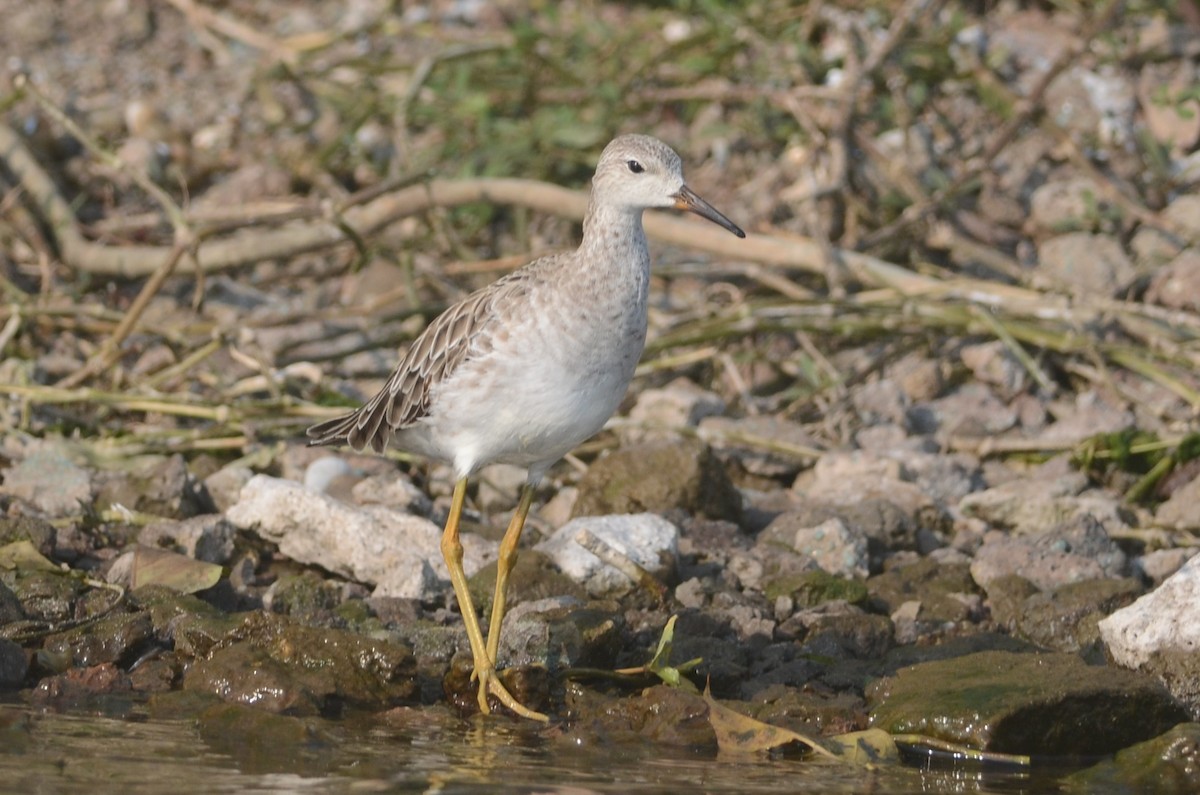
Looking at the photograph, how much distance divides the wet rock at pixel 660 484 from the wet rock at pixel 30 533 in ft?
7.81

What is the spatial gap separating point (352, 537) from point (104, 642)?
4.02ft

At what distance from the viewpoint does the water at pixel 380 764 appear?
504cm

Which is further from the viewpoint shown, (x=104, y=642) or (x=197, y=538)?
(x=197, y=538)

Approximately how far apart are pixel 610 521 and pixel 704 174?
17.1 feet

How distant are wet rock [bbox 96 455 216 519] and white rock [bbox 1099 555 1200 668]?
418cm

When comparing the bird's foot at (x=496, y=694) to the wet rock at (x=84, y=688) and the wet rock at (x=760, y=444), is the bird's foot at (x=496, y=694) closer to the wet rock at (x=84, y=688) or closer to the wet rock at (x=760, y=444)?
the wet rock at (x=84, y=688)

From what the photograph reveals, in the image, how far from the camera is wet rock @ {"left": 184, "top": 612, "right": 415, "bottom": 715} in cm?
596

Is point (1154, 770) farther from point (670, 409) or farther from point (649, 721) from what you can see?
point (670, 409)

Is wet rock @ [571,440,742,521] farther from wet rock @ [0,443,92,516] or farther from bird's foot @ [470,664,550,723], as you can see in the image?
wet rock @ [0,443,92,516]

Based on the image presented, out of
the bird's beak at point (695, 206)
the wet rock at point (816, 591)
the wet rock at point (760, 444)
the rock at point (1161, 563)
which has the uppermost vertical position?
the bird's beak at point (695, 206)

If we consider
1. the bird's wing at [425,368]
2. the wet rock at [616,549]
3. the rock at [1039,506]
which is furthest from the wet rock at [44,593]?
the rock at [1039,506]

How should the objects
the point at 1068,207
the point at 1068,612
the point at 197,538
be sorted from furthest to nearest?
the point at 1068,207, the point at 197,538, the point at 1068,612

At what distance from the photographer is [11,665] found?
20.1ft

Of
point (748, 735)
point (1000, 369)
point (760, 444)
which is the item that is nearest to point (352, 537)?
point (748, 735)
